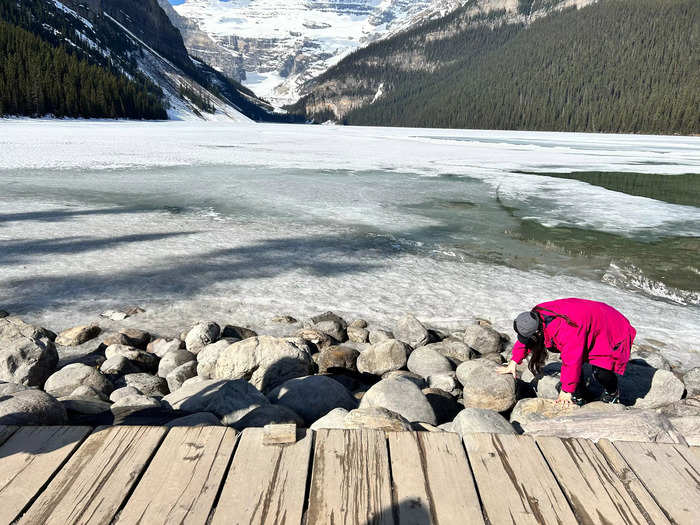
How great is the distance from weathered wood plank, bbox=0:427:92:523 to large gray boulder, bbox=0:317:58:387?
6.76 feet

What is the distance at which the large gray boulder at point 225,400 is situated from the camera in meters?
3.58

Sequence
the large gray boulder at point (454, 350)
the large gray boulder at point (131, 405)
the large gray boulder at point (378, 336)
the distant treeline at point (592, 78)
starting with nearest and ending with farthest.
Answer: the large gray boulder at point (131, 405) → the large gray boulder at point (454, 350) → the large gray boulder at point (378, 336) → the distant treeline at point (592, 78)

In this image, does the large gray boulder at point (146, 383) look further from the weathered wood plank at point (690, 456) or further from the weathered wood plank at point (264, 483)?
the weathered wood plank at point (690, 456)

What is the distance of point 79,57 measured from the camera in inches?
3984

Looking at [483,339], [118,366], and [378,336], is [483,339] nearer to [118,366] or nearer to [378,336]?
[378,336]

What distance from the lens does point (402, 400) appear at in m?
3.77

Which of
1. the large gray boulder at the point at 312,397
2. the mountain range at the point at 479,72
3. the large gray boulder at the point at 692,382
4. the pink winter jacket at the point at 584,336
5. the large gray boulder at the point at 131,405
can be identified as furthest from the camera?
the mountain range at the point at 479,72

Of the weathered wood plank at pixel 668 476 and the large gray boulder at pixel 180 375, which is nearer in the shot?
the weathered wood plank at pixel 668 476

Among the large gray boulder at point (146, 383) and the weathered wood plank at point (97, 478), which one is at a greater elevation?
the weathered wood plank at point (97, 478)

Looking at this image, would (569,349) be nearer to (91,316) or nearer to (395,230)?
(91,316)

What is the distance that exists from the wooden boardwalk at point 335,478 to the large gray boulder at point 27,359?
6.62 feet

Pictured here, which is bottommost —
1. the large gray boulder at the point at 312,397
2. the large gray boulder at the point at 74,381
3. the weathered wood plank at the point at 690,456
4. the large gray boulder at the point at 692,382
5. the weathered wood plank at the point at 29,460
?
the large gray boulder at the point at 74,381

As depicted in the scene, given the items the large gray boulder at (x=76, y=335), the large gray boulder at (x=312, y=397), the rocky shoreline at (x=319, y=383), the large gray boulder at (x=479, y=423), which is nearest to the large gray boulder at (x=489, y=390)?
the rocky shoreline at (x=319, y=383)

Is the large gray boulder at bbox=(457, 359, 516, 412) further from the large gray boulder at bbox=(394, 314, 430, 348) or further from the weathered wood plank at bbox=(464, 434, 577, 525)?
the weathered wood plank at bbox=(464, 434, 577, 525)
